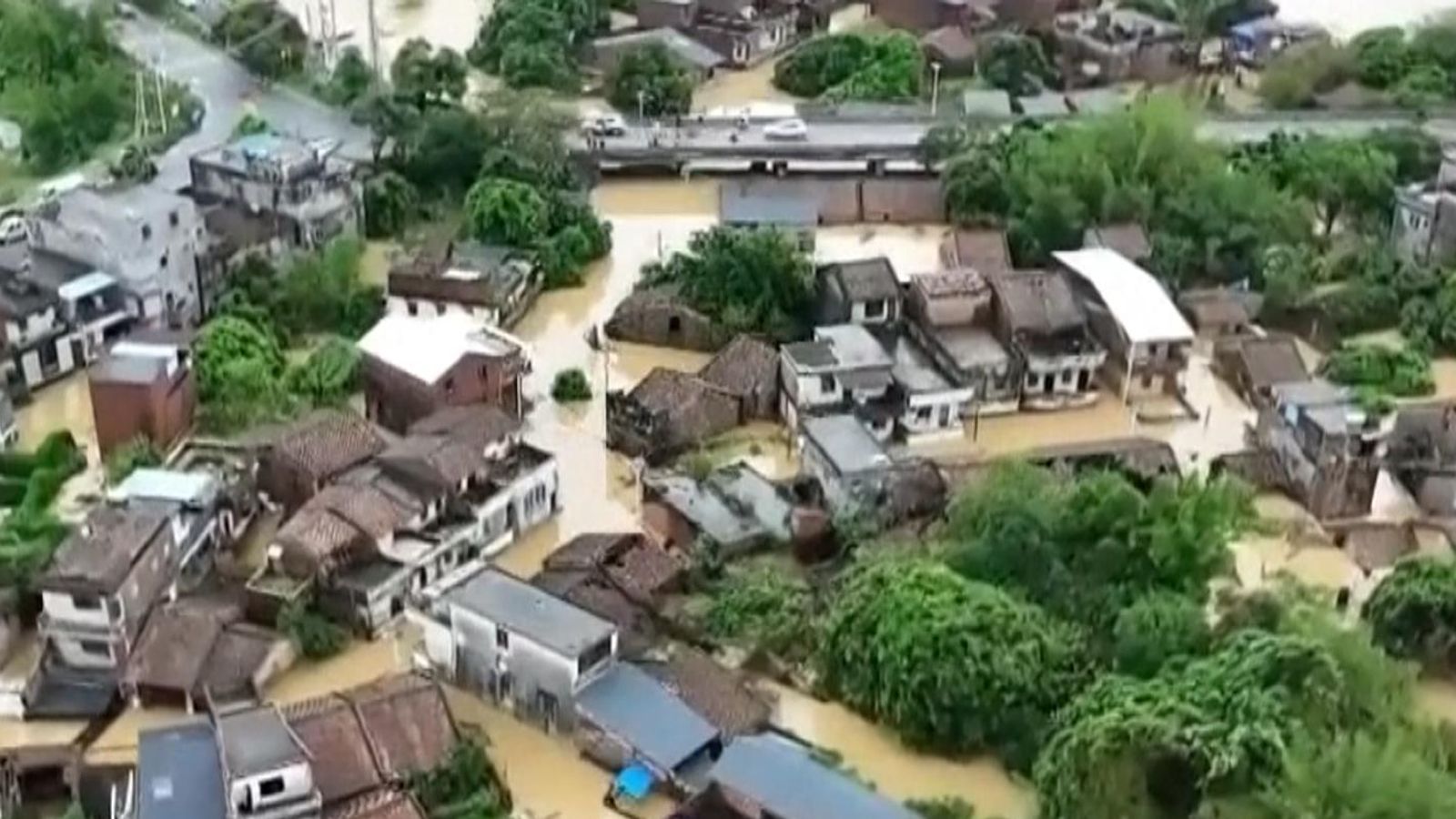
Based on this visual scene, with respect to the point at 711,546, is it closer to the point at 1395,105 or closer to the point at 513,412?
the point at 513,412

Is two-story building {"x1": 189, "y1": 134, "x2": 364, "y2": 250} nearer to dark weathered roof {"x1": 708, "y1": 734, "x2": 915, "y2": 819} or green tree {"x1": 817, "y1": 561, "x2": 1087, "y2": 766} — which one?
green tree {"x1": 817, "y1": 561, "x2": 1087, "y2": 766}

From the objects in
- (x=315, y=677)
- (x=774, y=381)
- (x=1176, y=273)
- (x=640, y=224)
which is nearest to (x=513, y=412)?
(x=774, y=381)

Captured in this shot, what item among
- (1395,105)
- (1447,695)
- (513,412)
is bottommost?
(1447,695)

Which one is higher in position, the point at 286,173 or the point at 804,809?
the point at 286,173

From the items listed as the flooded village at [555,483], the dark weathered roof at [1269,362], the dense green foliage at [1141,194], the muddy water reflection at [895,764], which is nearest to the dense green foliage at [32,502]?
the flooded village at [555,483]

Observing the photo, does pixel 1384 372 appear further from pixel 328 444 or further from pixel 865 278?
pixel 328 444

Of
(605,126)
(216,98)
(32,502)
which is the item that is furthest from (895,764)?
(216,98)
